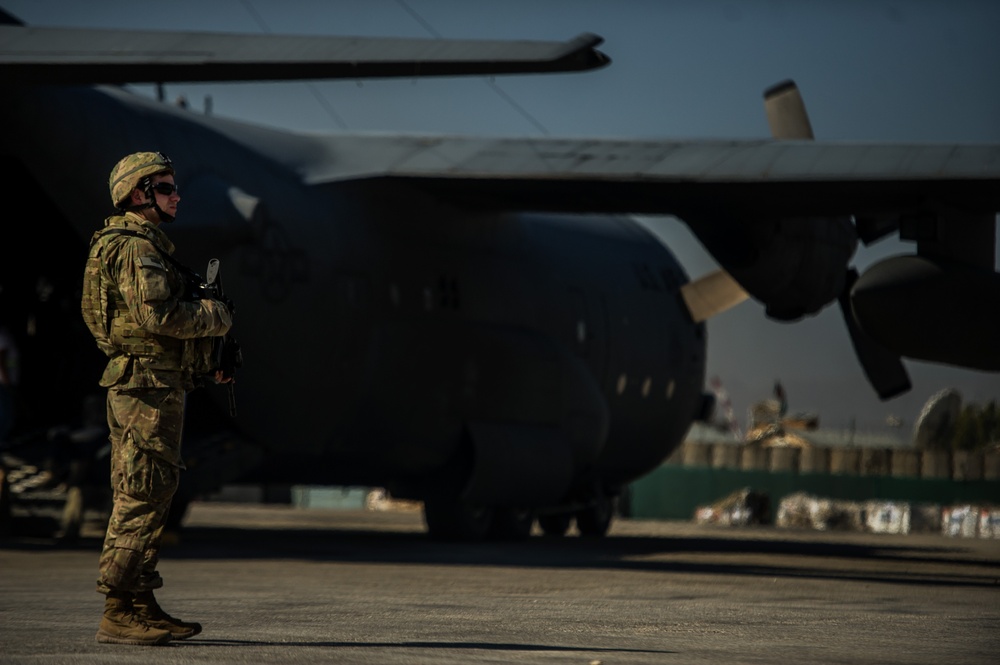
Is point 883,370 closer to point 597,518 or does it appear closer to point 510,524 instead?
point 510,524

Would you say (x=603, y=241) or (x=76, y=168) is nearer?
(x=76, y=168)

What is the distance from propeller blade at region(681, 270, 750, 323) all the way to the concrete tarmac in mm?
4579

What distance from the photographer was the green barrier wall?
3970 cm

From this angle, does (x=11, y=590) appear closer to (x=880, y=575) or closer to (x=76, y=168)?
(x=76, y=168)

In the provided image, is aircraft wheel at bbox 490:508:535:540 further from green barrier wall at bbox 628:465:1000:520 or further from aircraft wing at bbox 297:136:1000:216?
green barrier wall at bbox 628:465:1000:520

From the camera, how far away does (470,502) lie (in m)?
19.4

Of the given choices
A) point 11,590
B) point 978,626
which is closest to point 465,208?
point 11,590

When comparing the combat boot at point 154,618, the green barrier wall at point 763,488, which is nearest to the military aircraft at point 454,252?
the combat boot at point 154,618

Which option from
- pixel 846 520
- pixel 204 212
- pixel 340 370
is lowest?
pixel 846 520

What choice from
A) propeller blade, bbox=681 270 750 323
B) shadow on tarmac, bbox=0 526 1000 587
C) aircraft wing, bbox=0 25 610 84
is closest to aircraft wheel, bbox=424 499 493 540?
shadow on tarmac, bbox=0 526 1000 587

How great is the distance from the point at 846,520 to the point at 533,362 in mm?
19726

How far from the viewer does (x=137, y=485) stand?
7477 mm

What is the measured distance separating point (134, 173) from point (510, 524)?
1366 centimetres

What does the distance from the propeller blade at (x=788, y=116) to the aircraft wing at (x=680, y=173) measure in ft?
7.84
